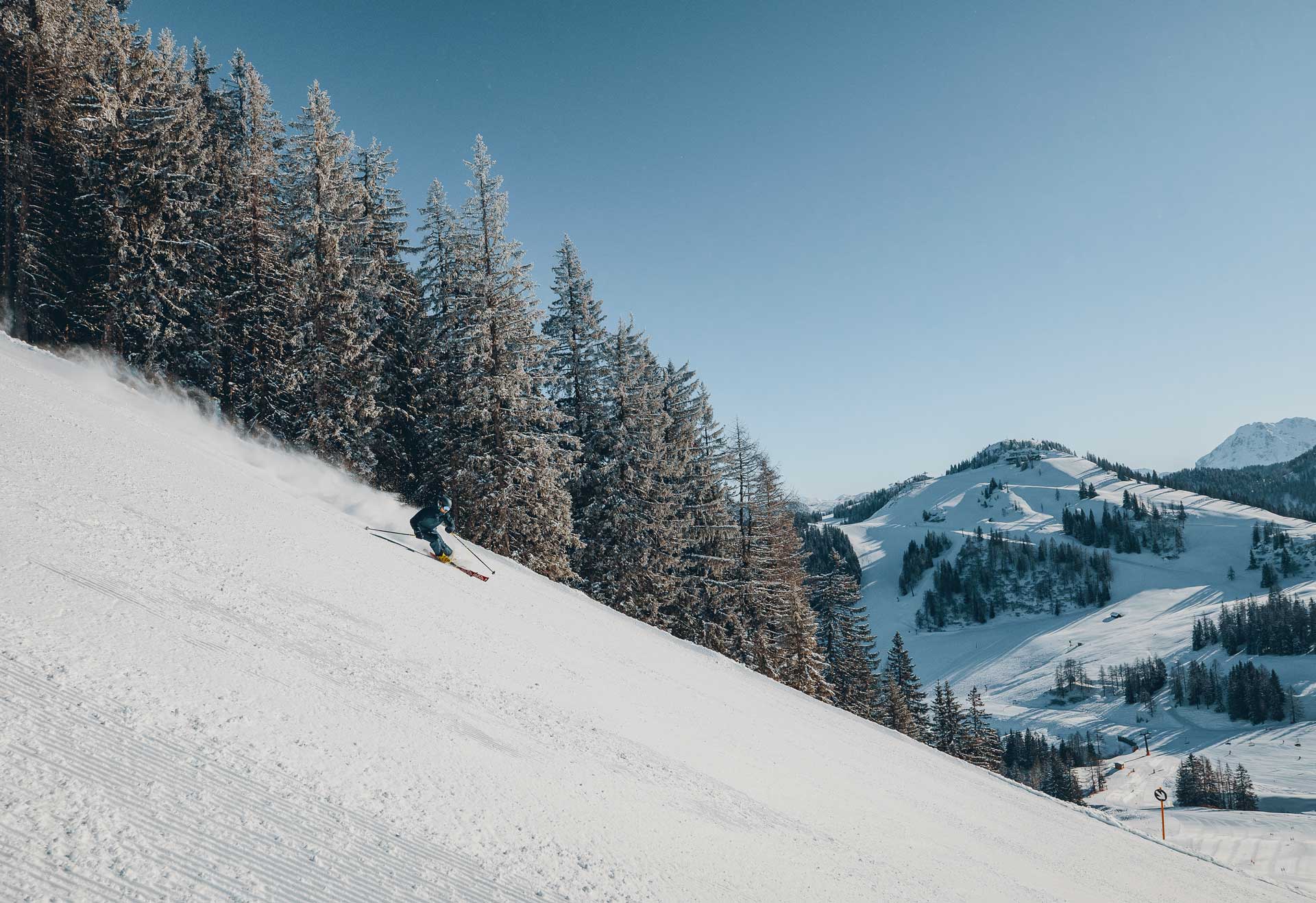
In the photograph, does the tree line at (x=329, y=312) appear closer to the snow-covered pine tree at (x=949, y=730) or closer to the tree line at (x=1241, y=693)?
the snow-covered pine tree at (x=949, y=730)

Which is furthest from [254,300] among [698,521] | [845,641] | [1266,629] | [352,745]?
[1266,629]

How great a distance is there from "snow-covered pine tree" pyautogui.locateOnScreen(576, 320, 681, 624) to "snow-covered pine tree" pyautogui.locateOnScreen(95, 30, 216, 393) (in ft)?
50.1

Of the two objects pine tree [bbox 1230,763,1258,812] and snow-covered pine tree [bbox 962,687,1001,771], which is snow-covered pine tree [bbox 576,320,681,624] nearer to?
snow-covered pine tree [bbox 962,687,1001,771]

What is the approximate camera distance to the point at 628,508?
26797mm

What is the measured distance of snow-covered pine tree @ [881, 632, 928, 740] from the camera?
45.5m

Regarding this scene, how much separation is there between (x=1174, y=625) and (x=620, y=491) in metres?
235

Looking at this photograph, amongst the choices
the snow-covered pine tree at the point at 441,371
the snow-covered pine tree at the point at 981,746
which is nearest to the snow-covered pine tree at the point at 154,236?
the snow-covered pine tree at the point at 441,371

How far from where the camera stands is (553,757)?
570 cm

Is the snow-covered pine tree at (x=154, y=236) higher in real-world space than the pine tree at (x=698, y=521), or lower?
higher

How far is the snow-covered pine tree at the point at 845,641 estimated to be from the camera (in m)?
42.7

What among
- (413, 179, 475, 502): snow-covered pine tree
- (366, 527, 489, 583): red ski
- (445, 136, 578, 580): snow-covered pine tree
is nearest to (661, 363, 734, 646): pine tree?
(445, 136, 578, 580): snow-covered pine tree

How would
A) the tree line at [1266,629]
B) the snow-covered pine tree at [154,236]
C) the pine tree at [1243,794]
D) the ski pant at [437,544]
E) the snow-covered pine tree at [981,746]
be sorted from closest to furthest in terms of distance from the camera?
the ski pant at [437,544] → the snow-covered pine tree at [154,236] → the snow-covered pine tree at [981,746] → the pine tree at [1243,794] → the tree line at [1266,629]

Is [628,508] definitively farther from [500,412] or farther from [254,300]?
[254,300]

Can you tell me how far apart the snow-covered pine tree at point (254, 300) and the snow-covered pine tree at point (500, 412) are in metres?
5.92
